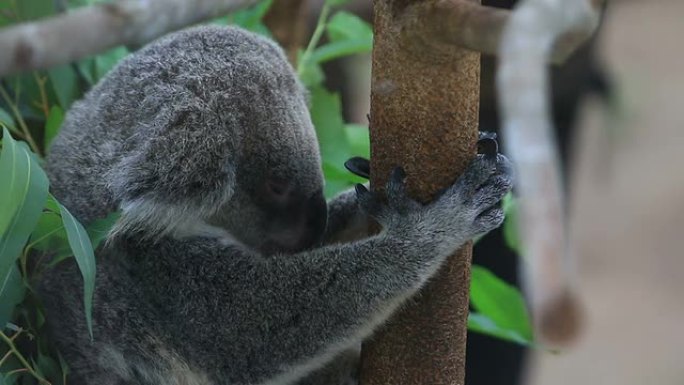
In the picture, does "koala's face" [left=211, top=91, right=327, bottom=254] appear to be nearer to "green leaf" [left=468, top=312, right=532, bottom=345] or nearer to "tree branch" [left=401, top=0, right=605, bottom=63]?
"tree branch" [left=401, top=0, right=605, bottom=63]

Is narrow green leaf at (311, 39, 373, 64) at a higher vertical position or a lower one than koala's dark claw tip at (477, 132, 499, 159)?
lower

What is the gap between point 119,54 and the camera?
3404 millimetres

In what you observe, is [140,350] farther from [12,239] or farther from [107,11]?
[107,11]

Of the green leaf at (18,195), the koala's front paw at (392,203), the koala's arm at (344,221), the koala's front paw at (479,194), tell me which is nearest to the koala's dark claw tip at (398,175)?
the koala's front paw at (392,203)

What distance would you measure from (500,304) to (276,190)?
3.19 feet

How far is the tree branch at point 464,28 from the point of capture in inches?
53.3

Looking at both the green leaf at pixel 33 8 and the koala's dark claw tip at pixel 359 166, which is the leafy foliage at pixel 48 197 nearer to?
the green leaf at pixel 33 8

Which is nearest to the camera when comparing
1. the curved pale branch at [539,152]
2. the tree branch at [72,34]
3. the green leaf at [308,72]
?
the curved pale branch at [539,152]

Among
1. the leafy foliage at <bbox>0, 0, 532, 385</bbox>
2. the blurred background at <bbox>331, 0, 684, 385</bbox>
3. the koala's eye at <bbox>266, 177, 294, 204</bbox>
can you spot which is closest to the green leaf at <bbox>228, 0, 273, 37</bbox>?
the leafy foliage at <bbox>0, 0, 532, 385</bbox>

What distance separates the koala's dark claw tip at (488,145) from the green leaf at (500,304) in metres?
0.90

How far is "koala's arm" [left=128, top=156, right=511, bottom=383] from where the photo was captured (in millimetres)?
2387

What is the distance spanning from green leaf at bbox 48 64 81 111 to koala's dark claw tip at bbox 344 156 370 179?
41.3 inches

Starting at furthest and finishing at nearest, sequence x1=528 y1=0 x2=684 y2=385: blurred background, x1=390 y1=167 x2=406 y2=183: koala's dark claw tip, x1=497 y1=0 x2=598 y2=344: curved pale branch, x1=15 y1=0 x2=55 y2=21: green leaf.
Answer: x1=528 y1=0 x2=684 y2=385: blurred background → x1=15 y1=0 x2=55 y2=21: green leaf → x1=390 y1=167 x2=406 y2=183: koala's dark claw tip → x1=497 y1=0 x2=598 y2=344: curved pale branch

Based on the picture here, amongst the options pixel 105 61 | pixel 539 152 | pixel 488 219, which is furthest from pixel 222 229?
pixel 539 152
